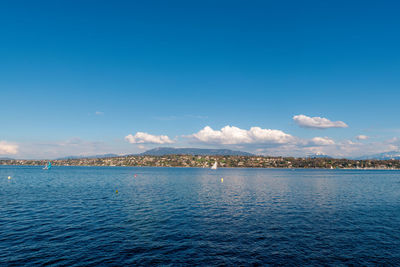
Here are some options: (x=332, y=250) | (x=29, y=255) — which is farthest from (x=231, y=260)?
(x=29, y=255)

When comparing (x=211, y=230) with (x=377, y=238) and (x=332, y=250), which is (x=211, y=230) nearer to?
(x=332, y=250)

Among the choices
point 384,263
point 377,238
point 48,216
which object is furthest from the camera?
point 48,216

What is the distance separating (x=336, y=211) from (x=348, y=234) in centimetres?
2050

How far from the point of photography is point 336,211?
5694cm

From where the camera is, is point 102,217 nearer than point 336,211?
Yes

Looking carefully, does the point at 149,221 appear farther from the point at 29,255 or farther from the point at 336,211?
the point at 336,211

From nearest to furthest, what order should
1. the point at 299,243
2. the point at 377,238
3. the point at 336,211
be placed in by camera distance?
the point at 299,243 → the point at 377,238 → the point at 336,211

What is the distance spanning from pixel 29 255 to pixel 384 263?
43.9 metres

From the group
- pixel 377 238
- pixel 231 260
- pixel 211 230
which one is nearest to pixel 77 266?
pixel 231 260

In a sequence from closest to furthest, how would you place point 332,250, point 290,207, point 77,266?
point 77,266 < point 332,250 < point 290,207

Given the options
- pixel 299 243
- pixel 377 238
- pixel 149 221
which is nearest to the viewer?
pixel 299 243

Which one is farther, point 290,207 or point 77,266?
point 290,207

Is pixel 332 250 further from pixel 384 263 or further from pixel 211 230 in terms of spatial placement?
pixel 211 230

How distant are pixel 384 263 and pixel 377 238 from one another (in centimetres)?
1086
